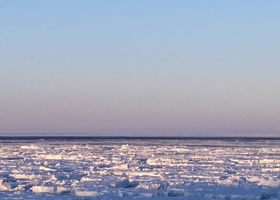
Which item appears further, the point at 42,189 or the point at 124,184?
the point at 124,184

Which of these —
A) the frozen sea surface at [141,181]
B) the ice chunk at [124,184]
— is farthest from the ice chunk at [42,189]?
the ice chunk at [124,184]

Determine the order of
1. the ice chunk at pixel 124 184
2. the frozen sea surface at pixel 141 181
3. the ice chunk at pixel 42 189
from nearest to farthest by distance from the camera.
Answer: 1. the frozen sea surface at pixel 141 181
2. the ice chunk at pixel 42 189
3. the ice chunk at pixel 124 184

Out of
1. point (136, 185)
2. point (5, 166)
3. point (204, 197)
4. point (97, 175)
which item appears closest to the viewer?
point (204, 197)

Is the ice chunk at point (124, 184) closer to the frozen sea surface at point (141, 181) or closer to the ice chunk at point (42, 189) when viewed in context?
the frozen sea surface at point (141, 181)

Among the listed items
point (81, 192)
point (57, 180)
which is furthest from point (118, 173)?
point (81, 192)

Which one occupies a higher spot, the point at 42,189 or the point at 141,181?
the point at 141,181

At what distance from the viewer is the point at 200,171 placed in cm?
1567

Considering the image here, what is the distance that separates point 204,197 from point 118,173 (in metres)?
4.14

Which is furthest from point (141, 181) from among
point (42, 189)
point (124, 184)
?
point (42, 189)

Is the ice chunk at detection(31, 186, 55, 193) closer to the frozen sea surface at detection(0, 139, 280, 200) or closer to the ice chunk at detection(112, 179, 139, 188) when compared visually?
the frozen sea surface at detection(0, 139, 280, 200)

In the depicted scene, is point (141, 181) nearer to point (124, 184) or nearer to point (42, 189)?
point (124, 184)

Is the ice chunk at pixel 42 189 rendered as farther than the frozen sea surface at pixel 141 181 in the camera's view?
Yes

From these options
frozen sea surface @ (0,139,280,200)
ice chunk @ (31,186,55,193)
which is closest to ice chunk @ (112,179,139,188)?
frozen sea surface @ (0,139,280,200)

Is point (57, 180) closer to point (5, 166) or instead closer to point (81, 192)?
point (81, 192)
